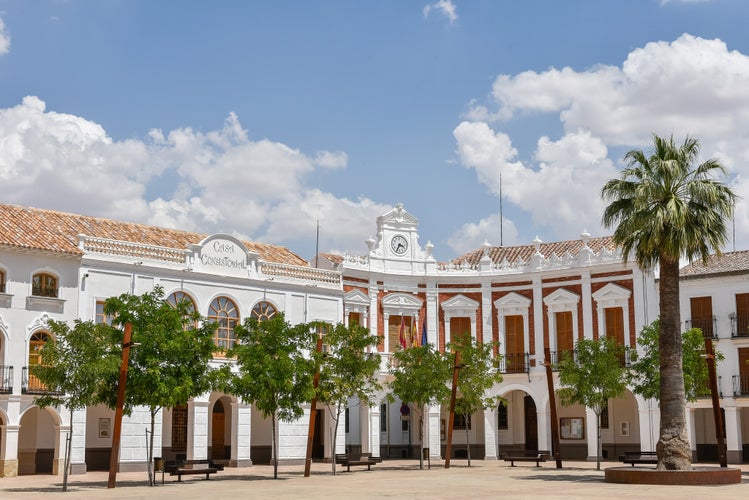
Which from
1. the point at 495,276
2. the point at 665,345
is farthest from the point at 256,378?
the point at 495,276

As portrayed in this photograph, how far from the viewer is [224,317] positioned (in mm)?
43719

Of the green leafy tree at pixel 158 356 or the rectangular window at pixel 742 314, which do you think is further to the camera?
the rectangular window at pixel 742 314

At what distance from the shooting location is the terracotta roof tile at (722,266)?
153 ft

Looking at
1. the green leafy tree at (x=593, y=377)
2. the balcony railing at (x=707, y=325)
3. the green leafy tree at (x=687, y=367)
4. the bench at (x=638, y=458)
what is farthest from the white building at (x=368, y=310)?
the green leafy tree at (x=687, y=367)

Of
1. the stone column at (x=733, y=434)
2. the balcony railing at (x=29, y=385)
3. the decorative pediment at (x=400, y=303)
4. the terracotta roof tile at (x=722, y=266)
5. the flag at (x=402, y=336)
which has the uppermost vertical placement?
the terracotta roof tile at (x=722, y=266)

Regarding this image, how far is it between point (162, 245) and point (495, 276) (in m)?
17.6

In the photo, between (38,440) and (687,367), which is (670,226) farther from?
(38,440)

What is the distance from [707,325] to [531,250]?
Result: 10548mm

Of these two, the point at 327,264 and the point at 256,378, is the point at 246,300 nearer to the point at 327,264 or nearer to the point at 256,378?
the point at 327,264

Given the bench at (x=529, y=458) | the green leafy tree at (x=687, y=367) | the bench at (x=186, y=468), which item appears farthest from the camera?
the bench at (x=529, y=458)

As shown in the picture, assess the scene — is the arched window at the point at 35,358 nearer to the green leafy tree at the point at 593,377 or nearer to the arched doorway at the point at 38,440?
the arched doorway at the point at 38,440

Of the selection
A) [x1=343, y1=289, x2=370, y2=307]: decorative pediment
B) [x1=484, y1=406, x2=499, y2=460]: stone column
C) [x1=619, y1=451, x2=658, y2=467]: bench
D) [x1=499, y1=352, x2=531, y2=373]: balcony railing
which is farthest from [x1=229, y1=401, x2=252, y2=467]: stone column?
[x1=619, y1=451, x2=658, y2=467]: bench

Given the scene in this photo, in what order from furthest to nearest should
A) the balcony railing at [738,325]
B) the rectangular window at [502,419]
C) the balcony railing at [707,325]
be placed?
the rectangular window at [502,419] → the balcony railing at [707,325] → the balcony railing at [738,325]

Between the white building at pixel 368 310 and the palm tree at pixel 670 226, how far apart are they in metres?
15.4
